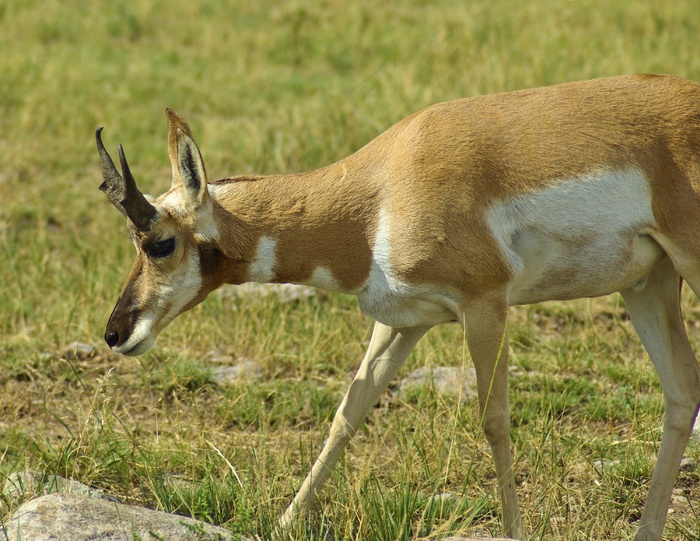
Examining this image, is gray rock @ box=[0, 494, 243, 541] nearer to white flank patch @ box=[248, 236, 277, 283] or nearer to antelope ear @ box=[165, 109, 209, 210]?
white flank patch @ box=[248, 236, 277, 283]

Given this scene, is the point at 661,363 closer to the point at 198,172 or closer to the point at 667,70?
the point at 198,172

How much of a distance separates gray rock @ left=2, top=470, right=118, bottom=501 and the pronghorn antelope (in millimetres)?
738

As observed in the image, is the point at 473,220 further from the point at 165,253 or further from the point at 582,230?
the point at 165,253

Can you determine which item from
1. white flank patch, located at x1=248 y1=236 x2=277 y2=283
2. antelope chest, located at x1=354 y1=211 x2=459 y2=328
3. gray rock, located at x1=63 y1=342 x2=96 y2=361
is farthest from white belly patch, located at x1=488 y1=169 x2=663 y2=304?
gray rock, located at x1=63 y1=342 x2=96 y2=361

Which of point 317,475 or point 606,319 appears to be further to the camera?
point 606,319

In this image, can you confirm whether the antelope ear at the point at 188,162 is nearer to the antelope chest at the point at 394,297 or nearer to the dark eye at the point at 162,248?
the dark eye at the point at 162,248

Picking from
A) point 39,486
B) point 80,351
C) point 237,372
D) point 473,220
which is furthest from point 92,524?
point 80,351

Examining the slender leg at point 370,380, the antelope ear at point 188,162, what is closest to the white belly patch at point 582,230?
the slender leg at point 370,380

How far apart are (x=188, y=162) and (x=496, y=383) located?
1721 mm

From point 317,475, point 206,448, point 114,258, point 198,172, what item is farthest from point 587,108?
point 114,258

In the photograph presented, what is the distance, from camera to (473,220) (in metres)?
4.54

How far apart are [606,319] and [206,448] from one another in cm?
321

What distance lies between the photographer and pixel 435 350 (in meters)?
6.62

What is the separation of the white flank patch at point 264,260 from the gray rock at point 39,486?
1250 mm
